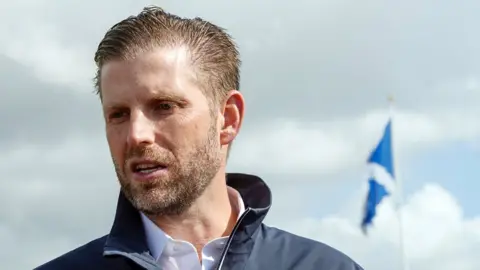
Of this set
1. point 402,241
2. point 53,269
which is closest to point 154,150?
point 53,269

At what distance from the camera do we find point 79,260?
562 cm

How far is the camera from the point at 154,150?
A: 5.16 metres

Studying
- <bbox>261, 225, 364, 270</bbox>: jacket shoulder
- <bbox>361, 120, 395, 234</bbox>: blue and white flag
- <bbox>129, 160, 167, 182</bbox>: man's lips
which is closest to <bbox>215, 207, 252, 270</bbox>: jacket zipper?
<bbox>261, 225, 364, 270</bbox>: jacket shoulder

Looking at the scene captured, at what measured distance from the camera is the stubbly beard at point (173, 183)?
5.22 meters

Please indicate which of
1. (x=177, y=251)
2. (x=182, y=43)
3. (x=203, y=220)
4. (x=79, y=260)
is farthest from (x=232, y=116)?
(x=79, y=260)

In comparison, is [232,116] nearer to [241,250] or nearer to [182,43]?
[182,43]

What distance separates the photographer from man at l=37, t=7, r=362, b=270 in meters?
5.23

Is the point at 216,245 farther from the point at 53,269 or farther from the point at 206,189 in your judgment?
the point at 53,269

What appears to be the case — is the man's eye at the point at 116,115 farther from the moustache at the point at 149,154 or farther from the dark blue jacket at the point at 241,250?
the dark blue jacket at the point at 241,250

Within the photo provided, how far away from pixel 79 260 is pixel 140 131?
93 centimetres

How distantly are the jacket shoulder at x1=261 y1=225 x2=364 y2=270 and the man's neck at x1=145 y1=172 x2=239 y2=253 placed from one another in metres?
0.30

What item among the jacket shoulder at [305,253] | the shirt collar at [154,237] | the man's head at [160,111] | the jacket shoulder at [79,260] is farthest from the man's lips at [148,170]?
the jacket shoulder at [305,253]

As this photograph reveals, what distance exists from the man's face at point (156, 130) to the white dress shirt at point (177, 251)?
16 centimetres

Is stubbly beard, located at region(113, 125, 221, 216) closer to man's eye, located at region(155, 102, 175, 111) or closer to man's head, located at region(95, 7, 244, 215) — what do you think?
man's head, located at region(95, 7, 244, 215)
